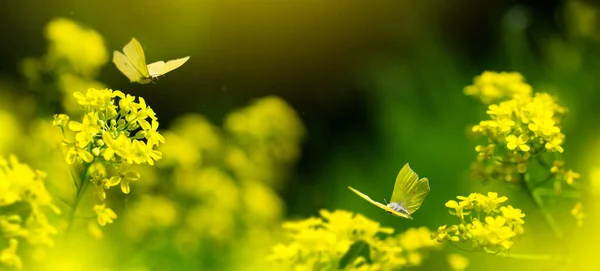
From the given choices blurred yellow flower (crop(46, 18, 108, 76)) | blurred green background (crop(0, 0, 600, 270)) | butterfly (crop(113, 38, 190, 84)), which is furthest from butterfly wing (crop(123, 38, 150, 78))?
blurred green background (crop(0, 0, 600, 270))

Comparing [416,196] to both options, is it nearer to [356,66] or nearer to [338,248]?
[338,248]

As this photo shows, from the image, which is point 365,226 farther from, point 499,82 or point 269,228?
point 269,228

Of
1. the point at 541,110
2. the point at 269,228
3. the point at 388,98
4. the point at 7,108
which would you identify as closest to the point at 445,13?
the point at 388,98

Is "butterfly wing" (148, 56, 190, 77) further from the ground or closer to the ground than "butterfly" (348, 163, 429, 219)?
further from the ground

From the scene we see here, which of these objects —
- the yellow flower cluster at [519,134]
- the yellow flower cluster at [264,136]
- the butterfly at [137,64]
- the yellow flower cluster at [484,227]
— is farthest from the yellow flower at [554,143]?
the yellow flower cluster at [264,136]

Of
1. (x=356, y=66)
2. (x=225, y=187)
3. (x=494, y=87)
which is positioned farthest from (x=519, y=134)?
(x=356, y=66)

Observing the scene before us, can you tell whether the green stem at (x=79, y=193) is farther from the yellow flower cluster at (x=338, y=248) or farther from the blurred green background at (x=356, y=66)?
the blurred green background at (x=356, y=66)

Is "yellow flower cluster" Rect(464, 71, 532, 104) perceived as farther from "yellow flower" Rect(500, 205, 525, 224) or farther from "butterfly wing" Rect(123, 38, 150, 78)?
"butterfly wing" Rect(123, 38, 150, 78)

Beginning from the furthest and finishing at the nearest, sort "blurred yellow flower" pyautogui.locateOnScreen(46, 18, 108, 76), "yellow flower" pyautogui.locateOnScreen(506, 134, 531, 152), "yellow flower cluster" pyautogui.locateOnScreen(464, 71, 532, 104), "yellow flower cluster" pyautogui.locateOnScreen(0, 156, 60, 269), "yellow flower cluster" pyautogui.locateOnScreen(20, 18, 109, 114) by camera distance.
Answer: "blurred yellow flower" pyautogui.locateOnScreen(46, 18, 108, 76) < "yellow flower cluster" pyautogui.locateOnScreen(20, 18, 109, 114) < "yellow flower cluster" pyautogui.locateOnScreen(464, 71, 532, 104) < "yellow flower" pyautogui.locateOnScreen(506, 134, 531, 152) < "yellow flower cluster" pyautogui.locateOnScreen(0, 156, 60, 269)
